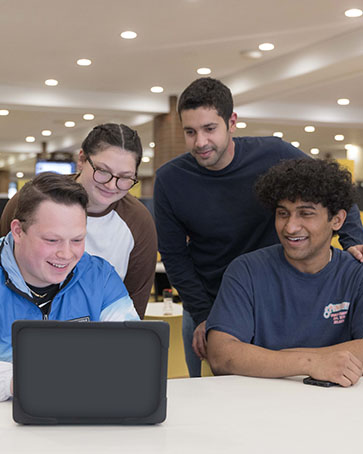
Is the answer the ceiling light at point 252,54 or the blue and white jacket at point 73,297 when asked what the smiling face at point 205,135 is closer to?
the blue and white jacket at point 73,297

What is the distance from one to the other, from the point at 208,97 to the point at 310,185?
489 millimetres

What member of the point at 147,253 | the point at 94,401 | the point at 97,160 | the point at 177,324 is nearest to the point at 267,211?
the point at 147,253

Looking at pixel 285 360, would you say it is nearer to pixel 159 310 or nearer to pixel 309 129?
pixel 159 310

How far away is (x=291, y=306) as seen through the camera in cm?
205

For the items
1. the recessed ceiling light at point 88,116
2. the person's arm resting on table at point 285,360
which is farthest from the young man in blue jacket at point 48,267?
the recessed ceiling light at point 88,116

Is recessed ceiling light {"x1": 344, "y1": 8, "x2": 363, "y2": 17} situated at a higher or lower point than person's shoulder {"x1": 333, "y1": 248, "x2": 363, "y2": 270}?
higher

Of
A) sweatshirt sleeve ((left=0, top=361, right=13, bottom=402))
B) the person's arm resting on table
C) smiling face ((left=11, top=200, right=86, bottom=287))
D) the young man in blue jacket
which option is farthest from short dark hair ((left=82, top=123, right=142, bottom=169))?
sweatshirt sleeve ((left=0, top=361, right=13, bottom=402))

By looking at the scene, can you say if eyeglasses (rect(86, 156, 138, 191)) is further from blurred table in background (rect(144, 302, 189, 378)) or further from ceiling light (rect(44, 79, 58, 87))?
ceiling light (rect(44, 79, 58, 87))

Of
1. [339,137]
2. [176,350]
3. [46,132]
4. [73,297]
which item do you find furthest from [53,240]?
[339,137]

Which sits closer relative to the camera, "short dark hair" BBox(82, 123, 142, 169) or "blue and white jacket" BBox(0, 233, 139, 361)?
"blue and white jacket" BBox(0, 233, 139, 361)

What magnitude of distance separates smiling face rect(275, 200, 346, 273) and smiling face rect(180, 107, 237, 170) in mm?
Result: 343

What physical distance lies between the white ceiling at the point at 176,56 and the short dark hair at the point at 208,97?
12.7 ft

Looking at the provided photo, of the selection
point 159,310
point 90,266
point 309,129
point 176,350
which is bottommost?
point 176,350

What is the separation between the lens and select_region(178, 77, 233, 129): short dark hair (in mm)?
2279
